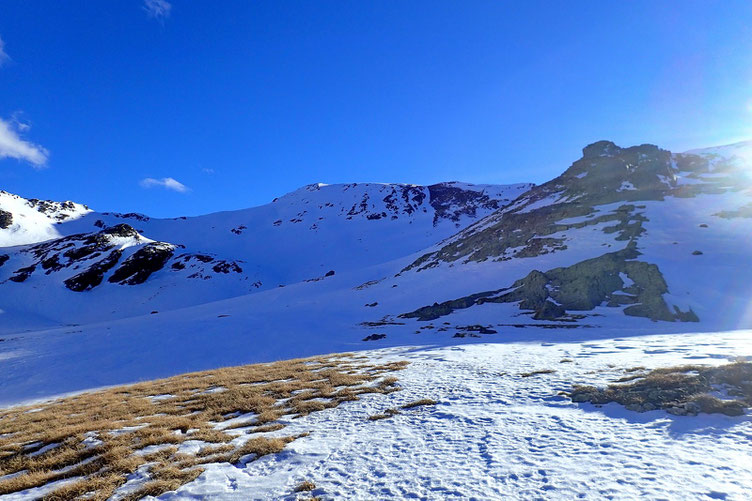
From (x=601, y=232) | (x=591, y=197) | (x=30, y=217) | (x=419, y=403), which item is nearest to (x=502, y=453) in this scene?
(x=419, y=403)

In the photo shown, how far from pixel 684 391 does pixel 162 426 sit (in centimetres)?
1516

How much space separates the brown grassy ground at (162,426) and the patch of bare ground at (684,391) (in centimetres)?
735

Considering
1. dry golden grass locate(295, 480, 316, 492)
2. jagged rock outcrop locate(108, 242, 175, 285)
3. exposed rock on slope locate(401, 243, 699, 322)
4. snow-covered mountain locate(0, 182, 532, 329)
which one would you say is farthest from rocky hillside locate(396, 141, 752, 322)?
jagged rock outcrop locate(108, 242, 175, 285)

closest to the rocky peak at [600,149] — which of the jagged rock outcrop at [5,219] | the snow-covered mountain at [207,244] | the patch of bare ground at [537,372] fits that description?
the snow-covered mountain at [207,244]

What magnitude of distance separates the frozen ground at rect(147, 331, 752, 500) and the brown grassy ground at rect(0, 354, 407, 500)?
962 millimetres

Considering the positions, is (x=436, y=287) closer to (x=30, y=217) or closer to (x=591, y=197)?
(x=591, y=197)

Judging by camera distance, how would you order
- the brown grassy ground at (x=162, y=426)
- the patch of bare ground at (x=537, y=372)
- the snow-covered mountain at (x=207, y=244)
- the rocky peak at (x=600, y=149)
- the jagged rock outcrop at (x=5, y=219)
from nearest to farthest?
the brown grassy ground at (x=162, y=426), the patch of bare ground at (x=537, y=372), the snow-covered mountain at (x=207, y=244), the rocky peak at (x=600, y=149), the jagged rock outcrop at (x=5, y=219)

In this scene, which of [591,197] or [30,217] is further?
[30,217]

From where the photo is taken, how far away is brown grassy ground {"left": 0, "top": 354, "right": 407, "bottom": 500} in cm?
746

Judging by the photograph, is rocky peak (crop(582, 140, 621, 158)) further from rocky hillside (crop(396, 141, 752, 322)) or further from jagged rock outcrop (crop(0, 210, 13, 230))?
jagged rock outcrop (crop(0, 210, 13, 230))

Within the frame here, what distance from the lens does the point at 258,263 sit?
99562mm

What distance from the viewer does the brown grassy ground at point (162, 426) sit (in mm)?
7457

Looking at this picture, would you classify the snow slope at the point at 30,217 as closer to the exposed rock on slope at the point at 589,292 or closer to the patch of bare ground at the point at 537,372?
the exposed rock on slope at the point at 589,292

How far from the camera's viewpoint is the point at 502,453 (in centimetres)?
750
